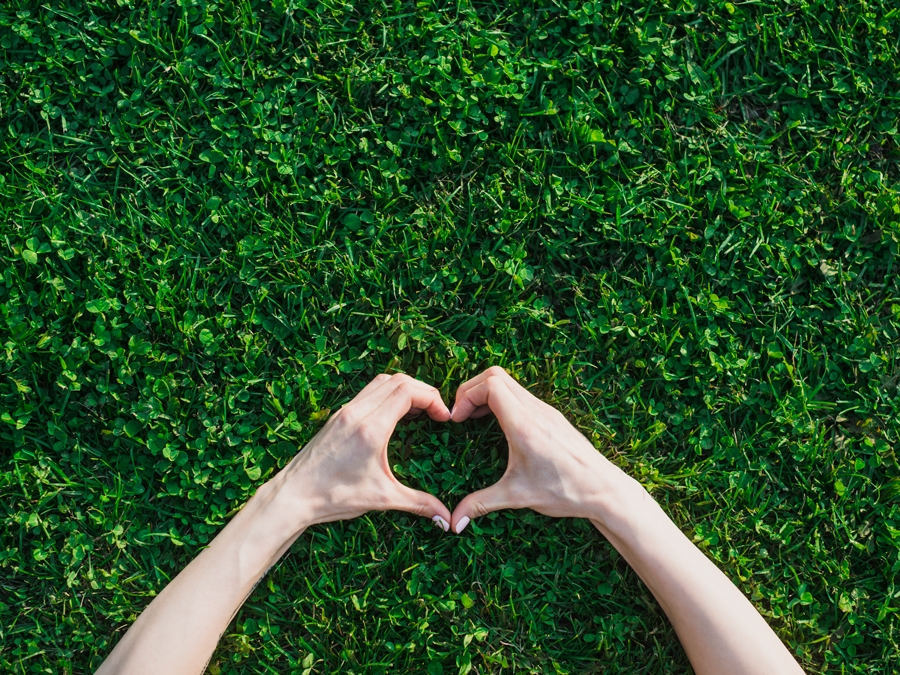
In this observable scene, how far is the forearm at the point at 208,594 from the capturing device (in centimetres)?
288

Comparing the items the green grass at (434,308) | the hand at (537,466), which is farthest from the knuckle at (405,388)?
the hand at (537,466)

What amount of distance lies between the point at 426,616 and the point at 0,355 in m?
2.30

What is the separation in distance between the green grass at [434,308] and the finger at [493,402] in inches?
5.4

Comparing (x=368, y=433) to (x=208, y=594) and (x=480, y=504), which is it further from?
(x=208, y=594)

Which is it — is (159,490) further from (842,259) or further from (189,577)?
(842,259)

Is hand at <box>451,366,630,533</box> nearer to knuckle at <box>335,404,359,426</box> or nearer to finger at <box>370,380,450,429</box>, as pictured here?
finger at <box>370,380,450,429</box>

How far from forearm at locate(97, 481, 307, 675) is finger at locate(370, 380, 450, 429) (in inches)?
21.6

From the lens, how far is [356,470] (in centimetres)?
306

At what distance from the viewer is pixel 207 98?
131 inches

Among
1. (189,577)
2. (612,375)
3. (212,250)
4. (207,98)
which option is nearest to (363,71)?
(207,98)

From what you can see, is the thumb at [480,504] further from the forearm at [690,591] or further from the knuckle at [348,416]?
the knuckle at [348,416]

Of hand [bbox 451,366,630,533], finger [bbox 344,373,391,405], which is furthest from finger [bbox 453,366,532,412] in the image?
finger [bbox 344,373,391,405]

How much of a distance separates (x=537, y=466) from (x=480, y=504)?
31 centimetres

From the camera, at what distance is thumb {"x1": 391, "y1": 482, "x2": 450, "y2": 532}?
10.2 feet
